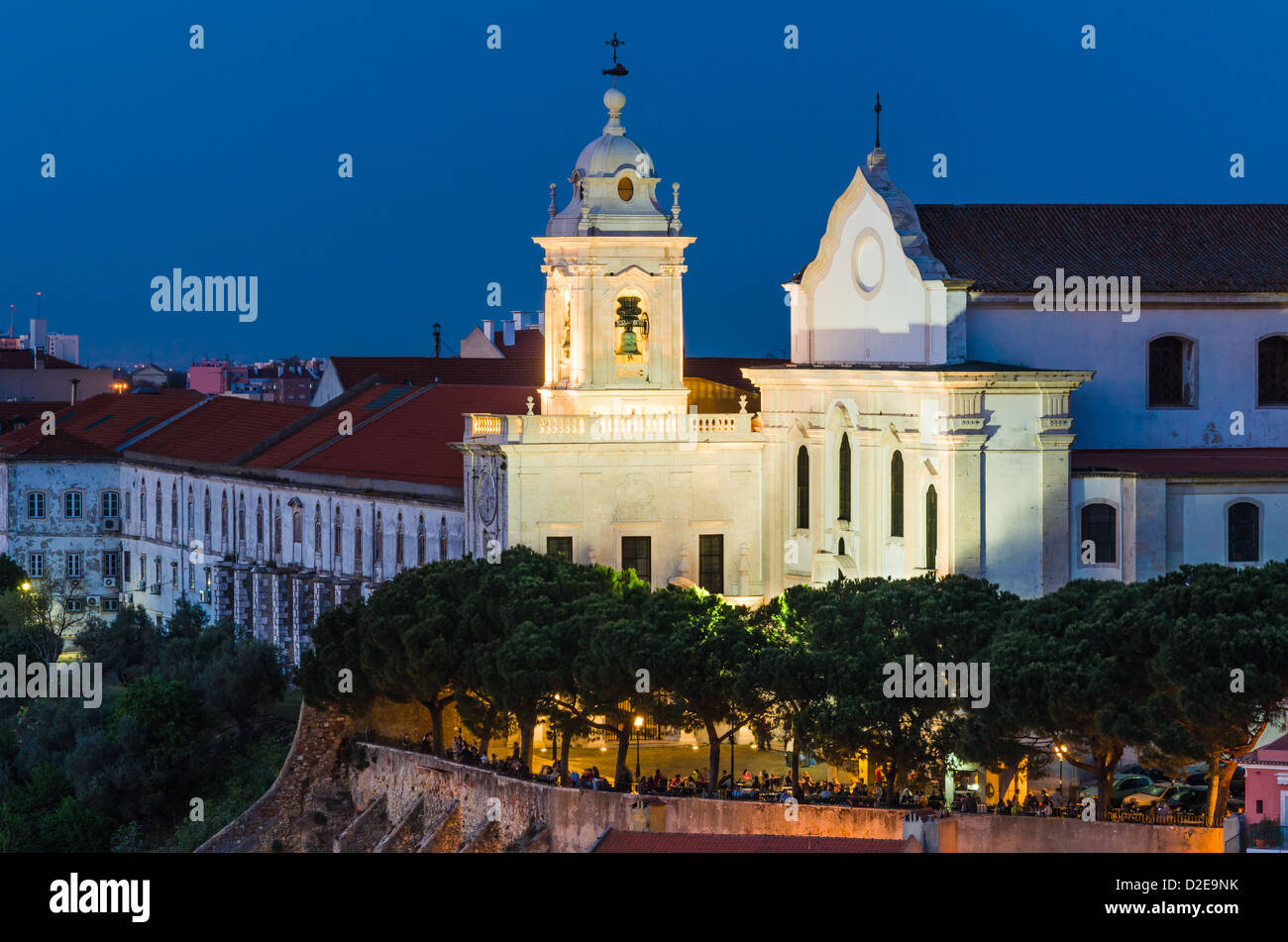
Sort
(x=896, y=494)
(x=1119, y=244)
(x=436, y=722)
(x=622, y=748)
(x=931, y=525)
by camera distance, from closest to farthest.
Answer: (x=622, y=748)
(x=436, y=722)
(x=931, y=525)
(x=896, y=494)
(x=1119, y=244)

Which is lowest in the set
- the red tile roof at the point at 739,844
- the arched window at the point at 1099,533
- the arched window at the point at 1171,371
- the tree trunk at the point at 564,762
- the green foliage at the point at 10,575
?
the red tile roof at the point at 739,844

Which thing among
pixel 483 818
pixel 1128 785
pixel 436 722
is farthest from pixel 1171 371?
pixel 483 818

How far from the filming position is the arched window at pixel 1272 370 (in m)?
79.1

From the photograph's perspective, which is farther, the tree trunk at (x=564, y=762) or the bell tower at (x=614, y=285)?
the bell tower at (x=614, y=285)

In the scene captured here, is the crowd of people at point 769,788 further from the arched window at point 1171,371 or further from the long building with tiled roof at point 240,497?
the long building with tiled roof at point 240,497

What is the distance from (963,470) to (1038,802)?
41.8 ft

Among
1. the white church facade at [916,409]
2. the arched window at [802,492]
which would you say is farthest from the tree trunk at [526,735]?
the arched window at [802,492]

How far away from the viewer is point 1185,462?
75250mm

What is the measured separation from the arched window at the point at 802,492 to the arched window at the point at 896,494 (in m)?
4.29

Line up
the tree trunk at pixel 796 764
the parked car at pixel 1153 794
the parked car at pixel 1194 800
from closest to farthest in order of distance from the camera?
the parked car at pixel 1194 800 < the parked car at pixel 1153 794 < the tree trunk at pixel 796 764

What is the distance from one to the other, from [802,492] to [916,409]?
257 inches

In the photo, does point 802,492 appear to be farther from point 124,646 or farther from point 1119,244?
point 124,646
